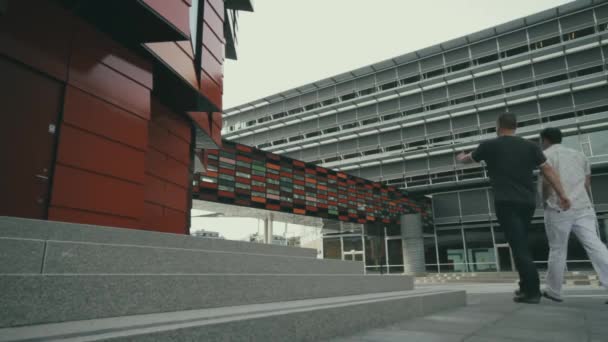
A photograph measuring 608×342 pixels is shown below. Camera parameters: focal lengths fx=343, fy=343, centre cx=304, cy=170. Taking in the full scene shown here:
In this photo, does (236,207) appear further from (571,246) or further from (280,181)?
(571,246)

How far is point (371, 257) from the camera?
2500 cm

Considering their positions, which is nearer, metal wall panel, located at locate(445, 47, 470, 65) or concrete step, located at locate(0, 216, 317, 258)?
concrete step, located at locate(0, 216, 317, 258)

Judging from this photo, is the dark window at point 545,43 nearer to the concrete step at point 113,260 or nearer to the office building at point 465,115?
the office building at point 465,115

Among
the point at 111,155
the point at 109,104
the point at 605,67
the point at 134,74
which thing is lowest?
the point at 111,155

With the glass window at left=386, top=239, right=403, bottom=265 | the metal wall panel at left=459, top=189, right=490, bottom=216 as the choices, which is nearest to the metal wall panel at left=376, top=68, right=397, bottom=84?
the metal wall panel at left=459, top=189, right=490, bottom=216

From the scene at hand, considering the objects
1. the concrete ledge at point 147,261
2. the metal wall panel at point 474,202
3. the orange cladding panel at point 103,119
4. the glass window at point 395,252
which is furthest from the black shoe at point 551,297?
the metal wall panel at point 474,202

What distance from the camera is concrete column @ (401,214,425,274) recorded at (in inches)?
894

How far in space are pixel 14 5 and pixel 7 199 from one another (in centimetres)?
215

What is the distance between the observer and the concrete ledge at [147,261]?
2.20m

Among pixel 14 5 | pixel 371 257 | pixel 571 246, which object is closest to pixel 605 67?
pixel 571 246

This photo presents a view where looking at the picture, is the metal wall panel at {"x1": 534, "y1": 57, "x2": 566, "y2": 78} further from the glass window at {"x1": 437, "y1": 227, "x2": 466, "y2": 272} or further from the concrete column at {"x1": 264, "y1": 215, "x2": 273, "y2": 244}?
the concrete column at {"x1": 264, "y1": 215, "x2": 273, "y2": 244}

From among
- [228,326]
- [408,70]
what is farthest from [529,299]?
[408,70]

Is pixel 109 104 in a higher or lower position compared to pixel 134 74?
lower

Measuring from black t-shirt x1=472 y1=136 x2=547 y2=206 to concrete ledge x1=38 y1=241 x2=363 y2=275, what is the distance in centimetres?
251
